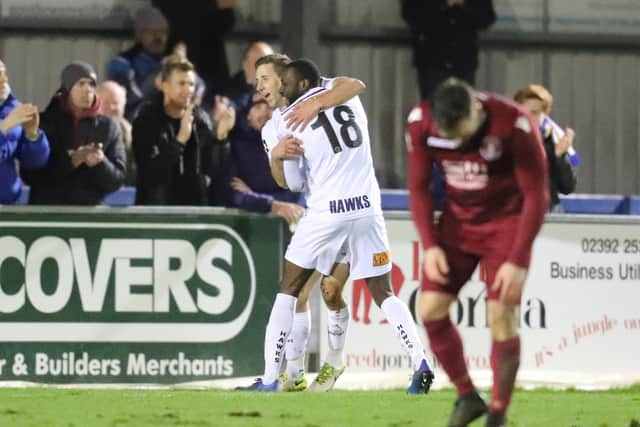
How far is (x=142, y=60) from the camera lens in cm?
1628

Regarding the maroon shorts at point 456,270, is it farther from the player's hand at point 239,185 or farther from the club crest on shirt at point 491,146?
the player's hand at point 239,185

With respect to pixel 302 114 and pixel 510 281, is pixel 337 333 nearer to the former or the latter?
pixel 302 114

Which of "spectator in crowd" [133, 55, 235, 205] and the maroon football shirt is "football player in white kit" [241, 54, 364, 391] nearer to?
"spectator in crowd" [133, 55, 235, 205]

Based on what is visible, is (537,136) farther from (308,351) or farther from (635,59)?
(635,59)

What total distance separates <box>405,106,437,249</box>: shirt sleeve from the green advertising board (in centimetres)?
456

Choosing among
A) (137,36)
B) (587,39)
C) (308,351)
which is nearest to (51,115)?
(308,351)

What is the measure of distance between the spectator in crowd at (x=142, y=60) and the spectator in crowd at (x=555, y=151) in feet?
11.8

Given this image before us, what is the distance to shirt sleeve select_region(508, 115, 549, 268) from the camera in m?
8.12

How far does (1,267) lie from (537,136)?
551 centimetres

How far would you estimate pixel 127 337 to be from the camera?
41.5 feet

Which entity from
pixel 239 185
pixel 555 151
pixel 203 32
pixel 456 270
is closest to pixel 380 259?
pixel 239 185

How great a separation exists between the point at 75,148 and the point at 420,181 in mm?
4794

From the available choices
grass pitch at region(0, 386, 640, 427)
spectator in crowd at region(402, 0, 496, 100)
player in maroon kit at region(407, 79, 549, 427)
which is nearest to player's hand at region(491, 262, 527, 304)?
player in maroon kit at region(407, 79, 549, 427)

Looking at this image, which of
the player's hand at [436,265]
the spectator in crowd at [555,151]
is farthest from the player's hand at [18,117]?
the player's hand at [436,265]
